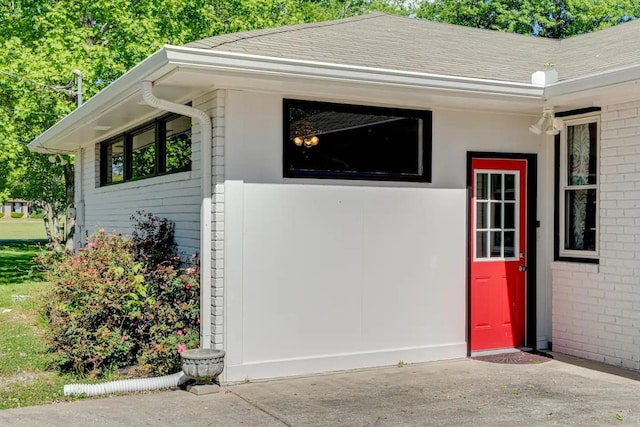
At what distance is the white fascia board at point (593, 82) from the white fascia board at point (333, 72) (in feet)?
0.51

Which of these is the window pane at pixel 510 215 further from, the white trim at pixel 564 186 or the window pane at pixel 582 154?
the window pane at pixel 582 154

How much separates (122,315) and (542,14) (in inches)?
1019

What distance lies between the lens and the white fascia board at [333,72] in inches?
224

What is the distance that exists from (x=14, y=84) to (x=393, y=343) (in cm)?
1228

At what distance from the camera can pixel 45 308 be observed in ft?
25.1

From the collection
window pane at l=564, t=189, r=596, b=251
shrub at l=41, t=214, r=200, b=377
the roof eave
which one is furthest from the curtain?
shrub at l=41, t=214, r=200, b=377

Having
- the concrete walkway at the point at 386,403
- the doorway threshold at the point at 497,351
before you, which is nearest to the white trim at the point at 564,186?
the doorway threshold at the point at 497,351

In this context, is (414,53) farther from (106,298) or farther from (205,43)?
(106,298)

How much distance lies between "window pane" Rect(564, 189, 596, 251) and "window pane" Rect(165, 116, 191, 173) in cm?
446

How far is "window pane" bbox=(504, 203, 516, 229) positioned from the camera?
26.5 ft

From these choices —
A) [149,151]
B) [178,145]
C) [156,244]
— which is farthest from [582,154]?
[149,151]

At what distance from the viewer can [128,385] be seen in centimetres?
613

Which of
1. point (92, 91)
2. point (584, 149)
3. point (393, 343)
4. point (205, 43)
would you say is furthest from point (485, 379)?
point (92, 91)

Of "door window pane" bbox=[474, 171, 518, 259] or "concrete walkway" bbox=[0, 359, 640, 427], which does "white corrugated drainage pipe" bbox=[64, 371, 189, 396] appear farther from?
"door window pane" bbox=[474, 171, 518, 259]
